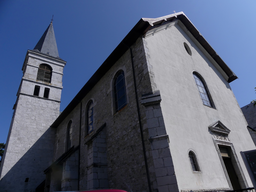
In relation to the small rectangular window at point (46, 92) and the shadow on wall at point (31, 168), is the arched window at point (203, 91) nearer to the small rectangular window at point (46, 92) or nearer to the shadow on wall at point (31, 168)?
the shadow on wall at point (31, 168)

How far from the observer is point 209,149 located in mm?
7918

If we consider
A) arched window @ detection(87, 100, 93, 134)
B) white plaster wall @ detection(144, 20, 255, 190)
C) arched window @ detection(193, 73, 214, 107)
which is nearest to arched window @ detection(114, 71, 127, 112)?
white plaster wall @ detection(144, 20, 255, 190)

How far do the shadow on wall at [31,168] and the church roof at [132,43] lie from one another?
2775 millimetres

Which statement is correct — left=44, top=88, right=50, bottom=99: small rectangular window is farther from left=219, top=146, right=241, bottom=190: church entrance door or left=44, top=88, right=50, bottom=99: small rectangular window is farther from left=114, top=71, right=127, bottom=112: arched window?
left=219, top=146, right=241, bottom=190: church entrance door

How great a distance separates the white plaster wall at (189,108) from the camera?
6.86 metres

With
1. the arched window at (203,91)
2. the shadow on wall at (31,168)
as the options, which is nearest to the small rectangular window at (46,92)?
the shadow on wall at (31,168)

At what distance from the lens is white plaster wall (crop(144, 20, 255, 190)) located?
270 inches

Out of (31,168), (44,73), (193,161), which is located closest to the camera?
(193,161)

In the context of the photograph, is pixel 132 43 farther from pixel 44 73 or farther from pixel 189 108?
pixel 44 73

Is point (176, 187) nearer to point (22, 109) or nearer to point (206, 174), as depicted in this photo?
point (206, 174)

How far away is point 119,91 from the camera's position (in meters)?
9.97

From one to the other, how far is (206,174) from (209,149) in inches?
47.1

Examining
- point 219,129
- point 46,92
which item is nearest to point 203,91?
point 219,129

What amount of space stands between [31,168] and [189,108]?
13.7m
